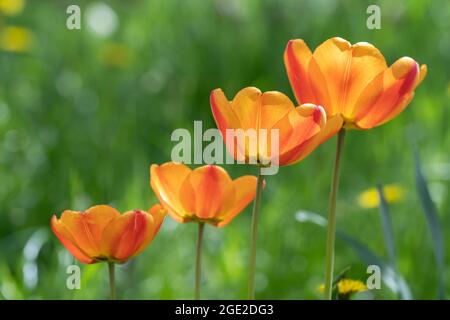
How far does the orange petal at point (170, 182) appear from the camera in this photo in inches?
33.0

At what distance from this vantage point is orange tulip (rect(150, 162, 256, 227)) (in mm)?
833

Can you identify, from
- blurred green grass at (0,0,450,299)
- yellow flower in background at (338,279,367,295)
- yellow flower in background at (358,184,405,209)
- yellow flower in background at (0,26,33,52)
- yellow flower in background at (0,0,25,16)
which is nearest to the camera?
yellow flower in background at (338,279,367,295)

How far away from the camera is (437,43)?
A: 8.66 ft

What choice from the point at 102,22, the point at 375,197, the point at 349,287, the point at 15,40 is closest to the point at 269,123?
the point at 349,287

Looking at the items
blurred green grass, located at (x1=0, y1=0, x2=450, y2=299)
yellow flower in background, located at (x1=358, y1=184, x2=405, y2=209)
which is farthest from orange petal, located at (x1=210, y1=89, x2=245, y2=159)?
yellow flower in background, located at (x1=358, y1=184, x2=405, y2=209)

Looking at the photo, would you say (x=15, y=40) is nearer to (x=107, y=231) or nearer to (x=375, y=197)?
(x=375, y=197)

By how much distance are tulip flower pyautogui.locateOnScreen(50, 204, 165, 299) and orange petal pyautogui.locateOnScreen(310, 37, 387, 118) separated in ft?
0.60

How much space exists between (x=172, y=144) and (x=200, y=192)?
4.53 feet

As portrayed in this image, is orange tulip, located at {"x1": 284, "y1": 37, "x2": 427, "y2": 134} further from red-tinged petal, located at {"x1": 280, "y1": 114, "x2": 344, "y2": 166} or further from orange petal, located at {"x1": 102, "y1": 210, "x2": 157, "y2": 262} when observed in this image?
orange petal, located at {"x1": 102, "y1": 210, "x2": 157, "y2": 262}

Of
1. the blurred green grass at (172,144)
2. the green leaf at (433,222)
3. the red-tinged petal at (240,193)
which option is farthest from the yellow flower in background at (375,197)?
the red-tinged petal at (240,193)

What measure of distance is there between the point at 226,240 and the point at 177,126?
59 cm

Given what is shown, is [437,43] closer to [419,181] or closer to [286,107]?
[419,181]

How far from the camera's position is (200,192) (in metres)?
0.83

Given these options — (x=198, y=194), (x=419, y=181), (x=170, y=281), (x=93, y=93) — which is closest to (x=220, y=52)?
(x=93, y=93)
